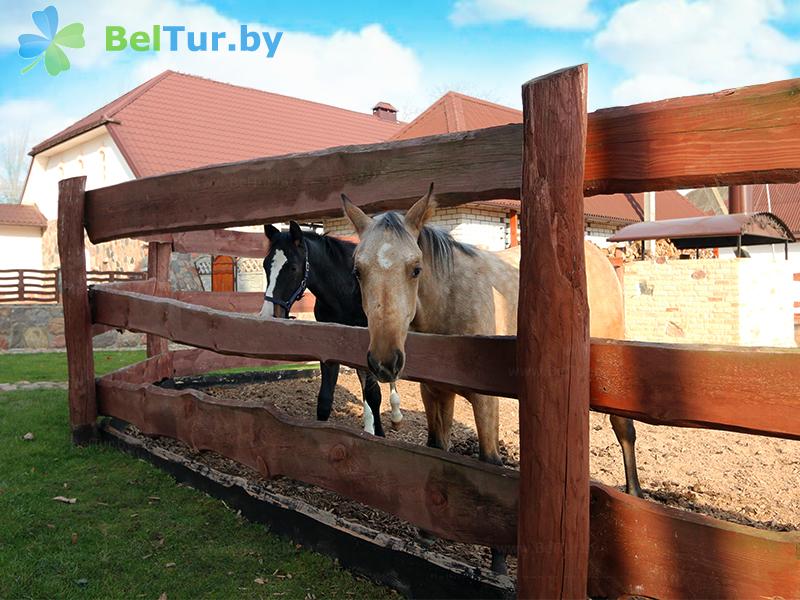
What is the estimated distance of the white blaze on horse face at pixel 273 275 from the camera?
545 cm

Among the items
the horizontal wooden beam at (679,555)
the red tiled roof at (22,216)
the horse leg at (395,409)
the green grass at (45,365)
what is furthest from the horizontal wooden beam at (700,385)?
the red tiled roof at (22,216)

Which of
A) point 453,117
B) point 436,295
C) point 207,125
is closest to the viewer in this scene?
point 436,295

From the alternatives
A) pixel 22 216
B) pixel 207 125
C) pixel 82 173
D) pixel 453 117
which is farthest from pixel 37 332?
pixel 453 117

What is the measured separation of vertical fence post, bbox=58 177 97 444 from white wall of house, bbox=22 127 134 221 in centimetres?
1316

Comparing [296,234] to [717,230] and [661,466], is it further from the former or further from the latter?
[717,230]

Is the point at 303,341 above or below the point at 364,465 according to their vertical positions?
above

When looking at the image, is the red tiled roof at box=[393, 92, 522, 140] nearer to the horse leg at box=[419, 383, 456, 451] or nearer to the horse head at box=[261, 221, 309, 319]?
the horse head at box=[261, 221, 309, 319]

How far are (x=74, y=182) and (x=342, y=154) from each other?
3098 mm

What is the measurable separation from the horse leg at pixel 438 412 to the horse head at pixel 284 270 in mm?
2157

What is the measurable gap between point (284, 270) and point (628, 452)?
315cm

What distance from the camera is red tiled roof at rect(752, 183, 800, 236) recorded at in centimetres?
3053

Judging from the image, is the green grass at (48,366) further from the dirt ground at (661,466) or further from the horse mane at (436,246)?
the horse mane at (436,246)

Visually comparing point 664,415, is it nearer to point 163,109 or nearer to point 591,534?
point 591,534

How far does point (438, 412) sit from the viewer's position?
3.73 m
